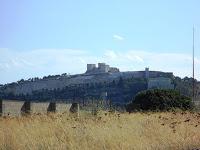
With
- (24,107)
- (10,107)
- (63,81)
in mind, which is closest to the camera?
(10,107)

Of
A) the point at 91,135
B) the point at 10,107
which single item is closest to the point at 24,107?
the point at 10,107

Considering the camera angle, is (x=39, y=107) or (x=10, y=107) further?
(x=39, y=107)

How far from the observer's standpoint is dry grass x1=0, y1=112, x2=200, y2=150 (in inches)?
523

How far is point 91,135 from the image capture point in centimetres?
1462

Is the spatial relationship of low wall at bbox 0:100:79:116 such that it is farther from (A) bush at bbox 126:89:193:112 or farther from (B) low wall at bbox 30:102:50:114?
(A) bush at bbox 126:89:193:112

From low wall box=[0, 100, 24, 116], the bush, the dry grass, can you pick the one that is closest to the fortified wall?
the bush

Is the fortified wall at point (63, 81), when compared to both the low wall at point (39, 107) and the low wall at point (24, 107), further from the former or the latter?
the low wall at point (24, 107)

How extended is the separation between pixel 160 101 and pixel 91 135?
67.0 ft

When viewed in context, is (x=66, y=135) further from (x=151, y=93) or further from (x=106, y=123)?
(x=151, y=93)

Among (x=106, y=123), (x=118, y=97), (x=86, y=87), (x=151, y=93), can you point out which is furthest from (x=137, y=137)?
(x=86, y=87)

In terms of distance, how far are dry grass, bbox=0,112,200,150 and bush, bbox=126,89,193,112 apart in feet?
51.4

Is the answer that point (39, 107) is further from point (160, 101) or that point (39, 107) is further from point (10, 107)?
point (160, 101)

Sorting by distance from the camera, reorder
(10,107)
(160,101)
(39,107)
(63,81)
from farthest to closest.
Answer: (63,81) → (160,101) → (39,107) → (10,107)

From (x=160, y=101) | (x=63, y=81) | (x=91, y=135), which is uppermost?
(x=63, y=81)
